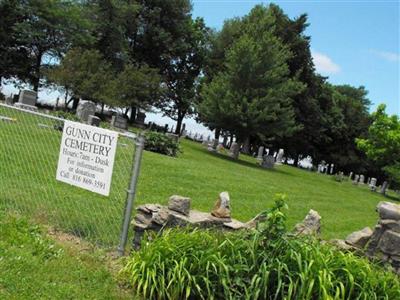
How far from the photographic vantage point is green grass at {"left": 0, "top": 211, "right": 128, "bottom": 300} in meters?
4.46

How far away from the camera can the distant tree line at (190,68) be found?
1241 inches

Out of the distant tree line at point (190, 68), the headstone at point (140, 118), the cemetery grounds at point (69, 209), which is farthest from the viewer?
the headstone at point (140, 118)

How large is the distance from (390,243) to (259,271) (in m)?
1.95

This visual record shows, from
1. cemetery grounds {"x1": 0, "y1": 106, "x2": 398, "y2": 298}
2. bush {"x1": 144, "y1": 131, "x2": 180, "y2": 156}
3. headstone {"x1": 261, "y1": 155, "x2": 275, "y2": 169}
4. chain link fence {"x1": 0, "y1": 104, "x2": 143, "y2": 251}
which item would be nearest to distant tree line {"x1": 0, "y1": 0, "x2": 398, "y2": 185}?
headstone {"x1": 261, "y1": 155, "x2": 275, "y2": 169}

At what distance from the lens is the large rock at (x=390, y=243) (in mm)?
5498

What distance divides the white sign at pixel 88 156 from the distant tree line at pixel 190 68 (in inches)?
957

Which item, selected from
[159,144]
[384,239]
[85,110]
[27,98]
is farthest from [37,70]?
[384,239]

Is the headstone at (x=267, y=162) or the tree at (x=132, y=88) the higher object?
the tree at (x=132, y=88)

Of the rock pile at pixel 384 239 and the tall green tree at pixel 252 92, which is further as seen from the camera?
the tall green tree at pixel 252 92

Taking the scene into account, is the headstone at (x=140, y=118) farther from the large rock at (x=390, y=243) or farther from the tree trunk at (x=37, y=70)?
the large rock at (x=390, y=243)

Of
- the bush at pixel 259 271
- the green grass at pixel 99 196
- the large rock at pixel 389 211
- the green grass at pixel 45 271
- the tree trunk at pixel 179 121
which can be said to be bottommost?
the green grass at pixel 45 271

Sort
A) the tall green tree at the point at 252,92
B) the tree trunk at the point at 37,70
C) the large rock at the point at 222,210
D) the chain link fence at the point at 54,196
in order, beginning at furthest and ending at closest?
the tree trunk at the point at 37,70, the tall green tree at the point at 252,92, the chain link fence at the point at 54,196, the large rock at the point at 222,210

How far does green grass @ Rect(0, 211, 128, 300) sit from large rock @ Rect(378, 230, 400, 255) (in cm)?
291

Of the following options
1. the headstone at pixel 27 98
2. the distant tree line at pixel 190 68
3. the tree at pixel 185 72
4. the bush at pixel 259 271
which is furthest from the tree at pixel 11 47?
the bush at pixel 259 271
